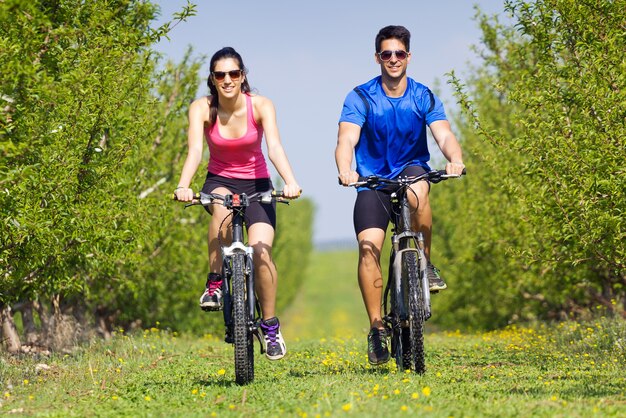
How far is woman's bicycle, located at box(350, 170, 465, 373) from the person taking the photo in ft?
22.7

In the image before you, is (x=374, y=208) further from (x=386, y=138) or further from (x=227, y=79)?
(x=227, y=79)

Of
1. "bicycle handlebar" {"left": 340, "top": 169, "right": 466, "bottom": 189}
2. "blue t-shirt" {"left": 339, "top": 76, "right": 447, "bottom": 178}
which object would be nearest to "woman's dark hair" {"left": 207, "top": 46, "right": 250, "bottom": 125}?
"blue t-shirt" {"left": 339, "top": 76, "right": 447, "bottom": 178}

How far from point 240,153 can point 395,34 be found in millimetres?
1569

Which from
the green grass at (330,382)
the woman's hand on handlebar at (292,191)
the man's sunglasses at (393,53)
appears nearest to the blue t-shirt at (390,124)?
the man's sunglasses at (393,53)

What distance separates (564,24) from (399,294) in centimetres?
391

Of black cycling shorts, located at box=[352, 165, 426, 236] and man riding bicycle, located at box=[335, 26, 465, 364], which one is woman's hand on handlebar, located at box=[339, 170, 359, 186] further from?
black cycling shorts, located at box=[352, 165, 426, 236]

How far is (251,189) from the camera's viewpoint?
288 inches

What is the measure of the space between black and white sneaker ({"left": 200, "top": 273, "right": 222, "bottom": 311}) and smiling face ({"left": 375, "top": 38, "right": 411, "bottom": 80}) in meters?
2.12

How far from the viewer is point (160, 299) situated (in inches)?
696

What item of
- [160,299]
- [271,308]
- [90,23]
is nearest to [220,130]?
[271,308]

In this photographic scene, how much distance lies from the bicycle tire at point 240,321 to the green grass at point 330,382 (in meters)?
0.16

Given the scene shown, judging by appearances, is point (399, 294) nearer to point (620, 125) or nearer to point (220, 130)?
point (220, 130)

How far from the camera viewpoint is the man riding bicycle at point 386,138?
7379 mm

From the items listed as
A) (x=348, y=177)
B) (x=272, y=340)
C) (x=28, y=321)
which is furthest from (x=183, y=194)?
(x=28, y=321)
